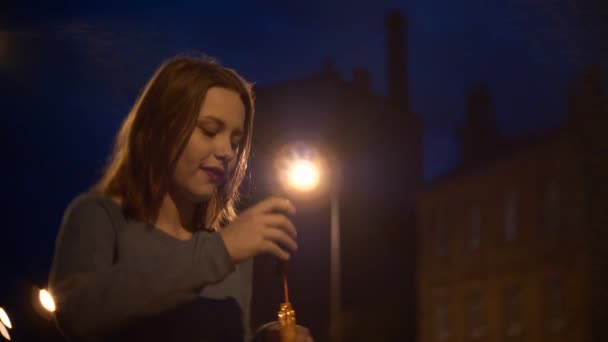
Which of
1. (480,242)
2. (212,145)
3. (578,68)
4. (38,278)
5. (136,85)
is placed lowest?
(38,278)

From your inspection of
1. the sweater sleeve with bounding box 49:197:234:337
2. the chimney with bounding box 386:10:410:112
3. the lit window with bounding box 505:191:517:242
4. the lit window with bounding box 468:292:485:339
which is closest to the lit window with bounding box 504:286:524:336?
the lit window with bounding box 468:292:485:339

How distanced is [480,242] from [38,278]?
267 inches

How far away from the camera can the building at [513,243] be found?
155 inches

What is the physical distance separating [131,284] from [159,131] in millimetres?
229

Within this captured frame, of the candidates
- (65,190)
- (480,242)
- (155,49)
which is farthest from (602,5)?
(480,242)

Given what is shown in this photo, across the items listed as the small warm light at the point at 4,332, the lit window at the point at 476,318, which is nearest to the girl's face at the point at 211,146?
the small warm light at the point at 4,332

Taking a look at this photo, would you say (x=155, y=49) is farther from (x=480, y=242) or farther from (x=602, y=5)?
(x=480, y=242)

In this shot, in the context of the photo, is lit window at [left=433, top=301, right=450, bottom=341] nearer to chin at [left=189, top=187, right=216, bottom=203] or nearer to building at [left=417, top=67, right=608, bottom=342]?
building at [left=417, top=67, right=608, bottom=342]

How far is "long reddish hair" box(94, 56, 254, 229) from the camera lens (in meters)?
0.81

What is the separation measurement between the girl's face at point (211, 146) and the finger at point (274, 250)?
159mm

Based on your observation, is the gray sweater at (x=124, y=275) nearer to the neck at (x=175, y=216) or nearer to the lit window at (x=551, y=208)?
the neck at (x=175, y=216)

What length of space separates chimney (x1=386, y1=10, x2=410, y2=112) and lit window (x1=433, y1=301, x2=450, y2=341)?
6858 millimetres

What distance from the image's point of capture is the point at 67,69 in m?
1.19

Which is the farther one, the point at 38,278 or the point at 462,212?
the point at 462,212
